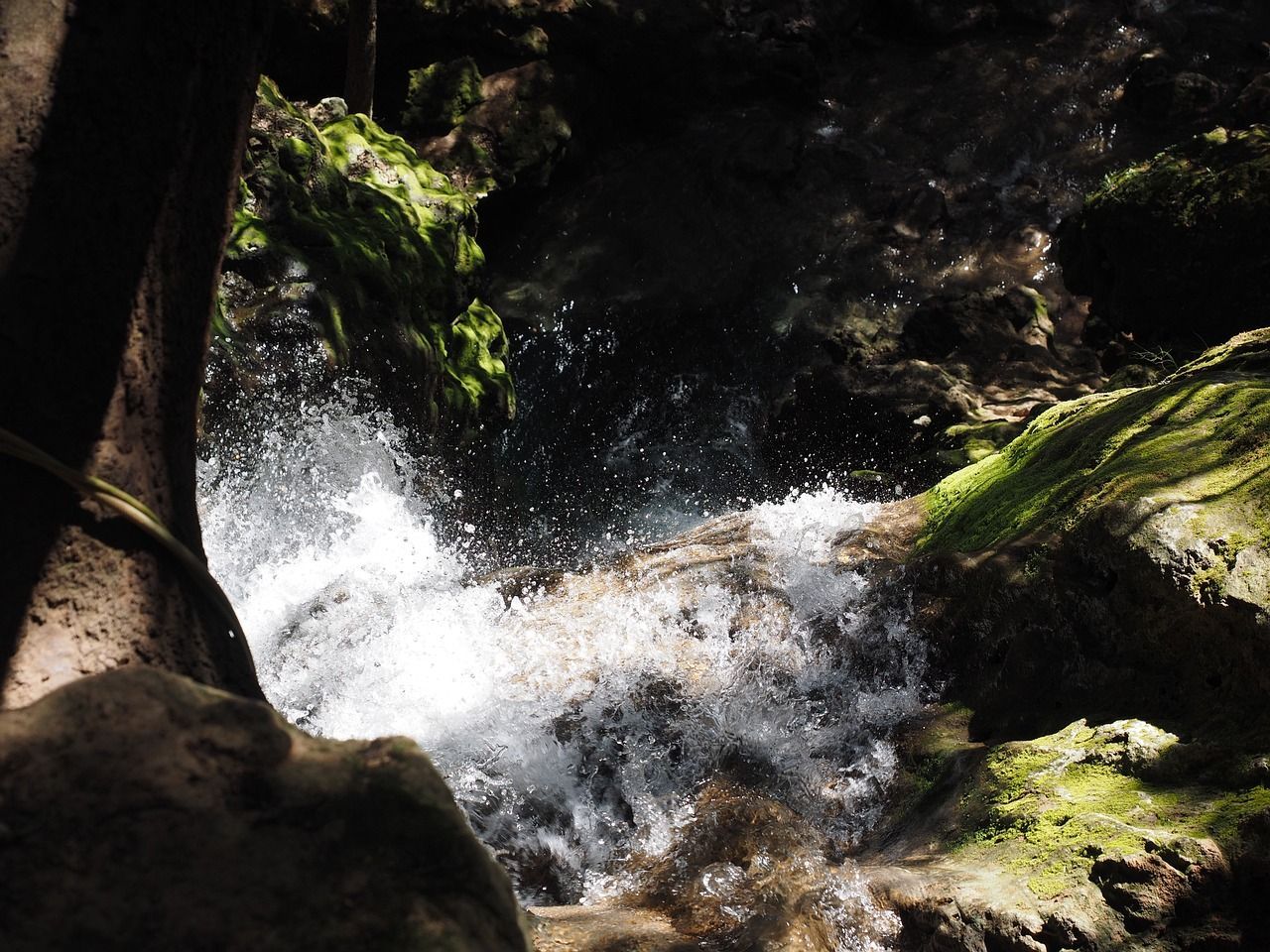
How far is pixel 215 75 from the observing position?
1830 millimetres

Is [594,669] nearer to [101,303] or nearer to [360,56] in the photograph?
[101,303]

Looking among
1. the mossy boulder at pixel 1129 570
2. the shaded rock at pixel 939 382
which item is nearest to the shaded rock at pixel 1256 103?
the shaded rock at pixel 939 382

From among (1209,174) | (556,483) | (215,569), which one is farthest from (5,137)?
(556,483)

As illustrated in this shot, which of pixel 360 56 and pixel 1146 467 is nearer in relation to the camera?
pixel 1146 467

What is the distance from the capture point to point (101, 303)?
5.61ft

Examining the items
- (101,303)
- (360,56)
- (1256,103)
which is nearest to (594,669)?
(101,303)

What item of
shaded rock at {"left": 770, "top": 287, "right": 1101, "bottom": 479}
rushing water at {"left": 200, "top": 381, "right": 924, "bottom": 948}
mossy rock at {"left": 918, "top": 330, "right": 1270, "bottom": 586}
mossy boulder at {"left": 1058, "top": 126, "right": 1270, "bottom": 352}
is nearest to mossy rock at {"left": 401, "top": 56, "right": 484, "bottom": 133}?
shaded rock at {"left": 770, "top": 287, "right": 1101, "bottom": 479}

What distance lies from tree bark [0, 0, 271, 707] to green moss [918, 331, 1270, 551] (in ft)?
8.76

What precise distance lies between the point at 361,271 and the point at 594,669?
12.4 feet

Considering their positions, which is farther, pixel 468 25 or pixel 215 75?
pixel 468 25

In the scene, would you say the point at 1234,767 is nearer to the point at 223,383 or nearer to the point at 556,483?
the point at 223,383

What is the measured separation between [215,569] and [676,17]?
356 inches

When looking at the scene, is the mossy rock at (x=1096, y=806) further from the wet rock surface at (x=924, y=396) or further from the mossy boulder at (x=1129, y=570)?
the mossy boulder at (x=1129, y=570)

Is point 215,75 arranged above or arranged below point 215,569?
above
